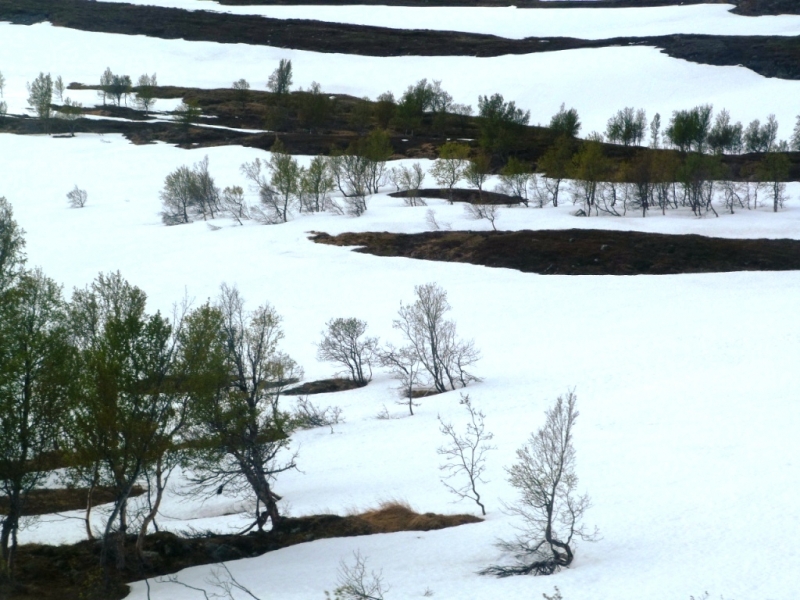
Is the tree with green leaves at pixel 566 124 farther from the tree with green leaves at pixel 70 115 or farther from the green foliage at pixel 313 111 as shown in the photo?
the tree with green leaves at pixel 70 115

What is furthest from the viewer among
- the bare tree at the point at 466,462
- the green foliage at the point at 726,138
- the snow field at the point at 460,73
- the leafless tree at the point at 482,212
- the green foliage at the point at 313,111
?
the snow field at the point at 460,73

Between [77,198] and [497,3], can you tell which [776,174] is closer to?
[77,198]

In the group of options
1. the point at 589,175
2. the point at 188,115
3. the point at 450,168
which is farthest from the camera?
the point at 188,115

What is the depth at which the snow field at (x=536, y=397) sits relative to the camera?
50.6 ft

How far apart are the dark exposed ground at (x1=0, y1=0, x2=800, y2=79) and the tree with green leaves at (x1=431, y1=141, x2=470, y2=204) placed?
64.9 m

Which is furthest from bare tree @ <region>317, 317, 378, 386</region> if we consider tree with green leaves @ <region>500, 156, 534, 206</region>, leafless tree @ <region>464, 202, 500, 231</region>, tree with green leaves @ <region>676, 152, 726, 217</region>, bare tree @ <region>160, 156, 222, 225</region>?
tree with green leaves @ <region>676, 152, 726, 217</region>

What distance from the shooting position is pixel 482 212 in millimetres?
59188

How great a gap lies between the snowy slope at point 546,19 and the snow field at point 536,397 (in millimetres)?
86171

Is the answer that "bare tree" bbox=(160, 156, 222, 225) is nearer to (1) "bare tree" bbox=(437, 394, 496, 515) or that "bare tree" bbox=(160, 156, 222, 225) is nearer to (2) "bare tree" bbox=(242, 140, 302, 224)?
(2) "bare tree" bbox=(242, 140, 302, 224)

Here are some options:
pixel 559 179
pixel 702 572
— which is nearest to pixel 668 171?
pixel 559 179

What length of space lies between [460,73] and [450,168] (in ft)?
206

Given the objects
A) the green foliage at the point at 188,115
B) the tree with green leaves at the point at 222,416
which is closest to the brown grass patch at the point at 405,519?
the tree with green leaves at the point at 222,416

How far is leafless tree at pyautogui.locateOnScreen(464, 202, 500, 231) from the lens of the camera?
190 feet

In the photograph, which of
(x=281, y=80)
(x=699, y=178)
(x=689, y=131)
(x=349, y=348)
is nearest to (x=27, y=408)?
(x=349, y=348)
